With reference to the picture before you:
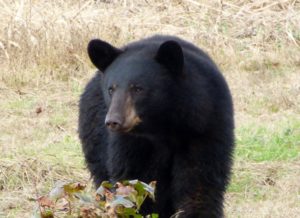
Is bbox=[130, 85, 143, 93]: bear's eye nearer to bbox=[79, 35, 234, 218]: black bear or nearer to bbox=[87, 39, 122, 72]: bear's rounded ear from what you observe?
bbox=[79, 35, 234, 218]: black bear

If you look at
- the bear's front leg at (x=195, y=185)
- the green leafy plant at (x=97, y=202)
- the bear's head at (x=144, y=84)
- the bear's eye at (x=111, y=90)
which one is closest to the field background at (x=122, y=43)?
the bear's front leg at (x=195, y=185)

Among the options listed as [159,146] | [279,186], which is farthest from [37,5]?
[159,146]

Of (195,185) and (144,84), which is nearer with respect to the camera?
(144,84)

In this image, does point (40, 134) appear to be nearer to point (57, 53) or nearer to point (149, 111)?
point (57, 53)

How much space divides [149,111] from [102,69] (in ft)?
1.60

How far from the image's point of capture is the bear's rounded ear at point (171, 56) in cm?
561

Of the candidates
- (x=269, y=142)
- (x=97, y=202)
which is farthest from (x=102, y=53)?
(x=269, y=142)

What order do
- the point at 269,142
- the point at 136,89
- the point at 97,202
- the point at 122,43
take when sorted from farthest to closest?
the point at 122,43, the point at 269,142, the point at 136,89, the point at 97,202

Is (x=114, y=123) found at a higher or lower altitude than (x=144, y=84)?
lower

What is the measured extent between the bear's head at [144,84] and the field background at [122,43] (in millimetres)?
1359

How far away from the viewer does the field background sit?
292 inches

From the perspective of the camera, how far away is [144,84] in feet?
18.5

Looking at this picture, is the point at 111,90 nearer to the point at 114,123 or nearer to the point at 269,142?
the point at 114,123

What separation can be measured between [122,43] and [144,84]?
5.97m
